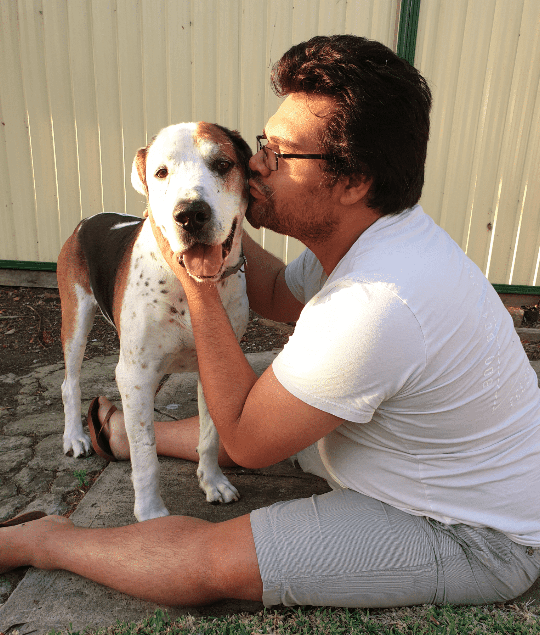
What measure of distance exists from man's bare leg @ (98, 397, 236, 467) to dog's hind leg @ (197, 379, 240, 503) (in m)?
0.24

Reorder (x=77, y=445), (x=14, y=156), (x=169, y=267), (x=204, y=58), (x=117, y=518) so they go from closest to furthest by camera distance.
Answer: (x=169, y=267) → (x=117, y=518) → (x=77, y=445) → (x=204, y=58) → (x=14, y=156)

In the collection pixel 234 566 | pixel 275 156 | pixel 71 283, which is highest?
pixel 275 156

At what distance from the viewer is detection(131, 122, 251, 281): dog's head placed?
1.76m

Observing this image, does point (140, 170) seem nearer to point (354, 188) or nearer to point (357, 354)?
point (354, 188)

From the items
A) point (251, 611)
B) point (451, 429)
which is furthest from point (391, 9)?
point (251, 611)

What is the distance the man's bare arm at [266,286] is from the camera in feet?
9.07

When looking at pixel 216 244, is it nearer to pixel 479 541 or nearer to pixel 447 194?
pixel 479 541

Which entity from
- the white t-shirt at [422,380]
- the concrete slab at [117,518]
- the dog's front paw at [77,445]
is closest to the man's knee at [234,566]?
the concrete slab at [117,518]

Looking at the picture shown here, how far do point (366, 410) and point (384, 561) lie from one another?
20.6 inches

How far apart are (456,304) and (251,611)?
126 cm

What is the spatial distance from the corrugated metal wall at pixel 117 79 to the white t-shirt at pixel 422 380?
3750 mm

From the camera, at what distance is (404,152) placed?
6.08ft

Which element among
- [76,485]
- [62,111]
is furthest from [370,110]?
[62,111]

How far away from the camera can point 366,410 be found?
1640 mm
